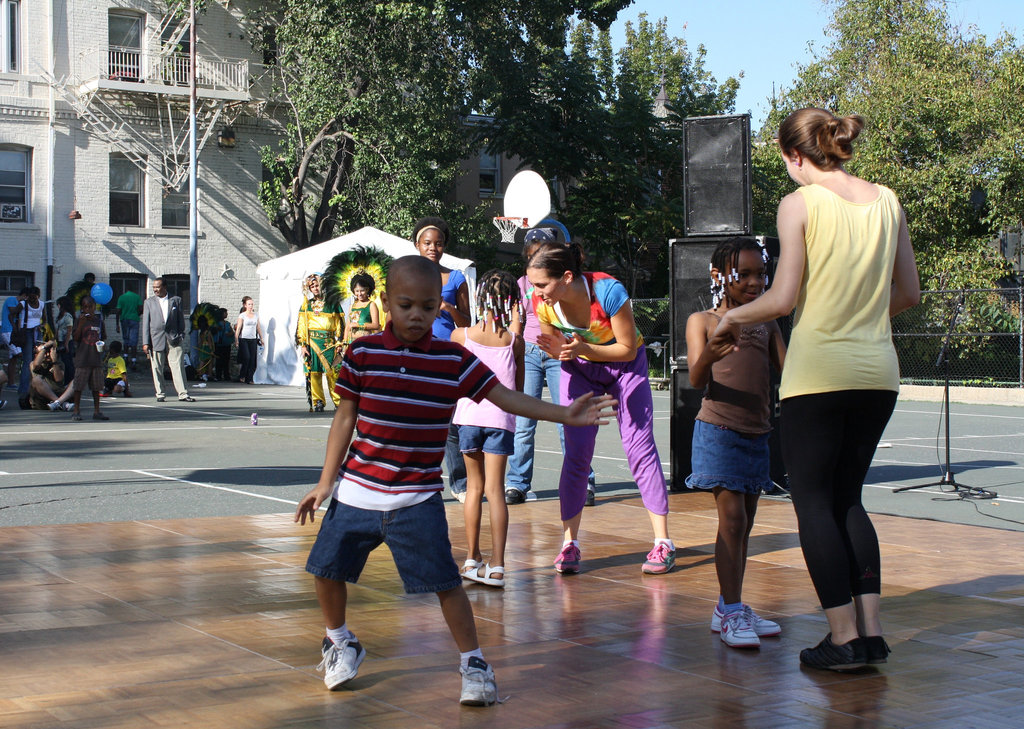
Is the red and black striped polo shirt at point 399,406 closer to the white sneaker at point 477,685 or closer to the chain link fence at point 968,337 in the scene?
the white sneaker at point 477,685

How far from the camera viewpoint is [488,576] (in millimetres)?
6008

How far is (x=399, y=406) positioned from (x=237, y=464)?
771 centimetres

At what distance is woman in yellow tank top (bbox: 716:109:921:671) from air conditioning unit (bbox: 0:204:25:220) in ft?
95.6

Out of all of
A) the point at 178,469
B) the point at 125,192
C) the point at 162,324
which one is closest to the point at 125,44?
the point at 125,192

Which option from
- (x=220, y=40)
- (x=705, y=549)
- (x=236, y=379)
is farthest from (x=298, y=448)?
(x=220, y=40)

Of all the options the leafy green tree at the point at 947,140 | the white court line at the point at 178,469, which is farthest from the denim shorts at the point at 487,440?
the leafy green tree at the point at 947,140

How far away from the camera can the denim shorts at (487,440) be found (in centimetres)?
611

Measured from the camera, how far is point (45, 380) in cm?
1858

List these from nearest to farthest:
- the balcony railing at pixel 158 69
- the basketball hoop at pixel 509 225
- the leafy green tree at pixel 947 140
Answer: the basketball hoop at pixel 509 225, the leafy green tree at pixel 947 140, the balcony railing at pixel 158 69

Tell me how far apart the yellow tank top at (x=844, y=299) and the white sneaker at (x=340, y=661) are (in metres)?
1.89

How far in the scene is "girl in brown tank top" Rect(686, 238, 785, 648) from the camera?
4.99 meters

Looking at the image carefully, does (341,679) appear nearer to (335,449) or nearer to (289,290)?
(335,449)

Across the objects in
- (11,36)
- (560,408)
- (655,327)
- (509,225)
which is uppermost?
(11,36)

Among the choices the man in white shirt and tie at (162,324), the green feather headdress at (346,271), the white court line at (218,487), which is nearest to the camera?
the white court line at (218,487)
